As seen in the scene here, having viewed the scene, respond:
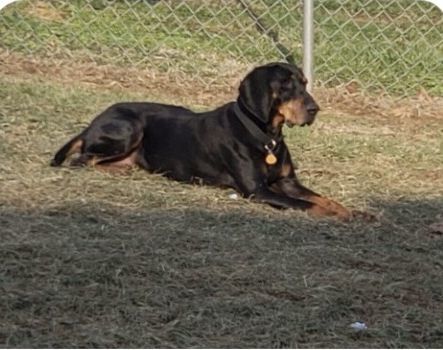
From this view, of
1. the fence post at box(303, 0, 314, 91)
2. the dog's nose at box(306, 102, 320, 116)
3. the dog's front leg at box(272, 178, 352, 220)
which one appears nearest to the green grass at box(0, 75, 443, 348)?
the dog's front leg at box(272, 178, 352, 220)

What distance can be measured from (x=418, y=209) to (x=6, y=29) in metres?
4.11

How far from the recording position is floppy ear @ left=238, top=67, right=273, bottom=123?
514cm

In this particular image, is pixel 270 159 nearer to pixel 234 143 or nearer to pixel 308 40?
pixel 234 143

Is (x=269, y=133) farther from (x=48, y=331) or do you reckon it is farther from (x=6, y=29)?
(x=6, y=29)

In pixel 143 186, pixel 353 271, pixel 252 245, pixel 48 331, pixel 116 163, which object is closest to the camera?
pixel 48 331

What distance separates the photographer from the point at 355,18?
812 cm

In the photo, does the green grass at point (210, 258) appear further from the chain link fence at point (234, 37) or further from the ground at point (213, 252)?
the chain link fence at point (234, 37)

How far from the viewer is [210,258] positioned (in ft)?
13.1

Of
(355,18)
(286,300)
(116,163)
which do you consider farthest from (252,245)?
(355,18)

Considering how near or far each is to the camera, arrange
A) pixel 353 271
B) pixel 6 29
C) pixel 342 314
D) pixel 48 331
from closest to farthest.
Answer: pixel 48 331 < pixel 342 314 < pixel 353 271 < pixel 6 29

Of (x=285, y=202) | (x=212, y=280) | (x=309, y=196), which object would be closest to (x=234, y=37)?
(x=309, y=196)

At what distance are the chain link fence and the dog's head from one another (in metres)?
2.40

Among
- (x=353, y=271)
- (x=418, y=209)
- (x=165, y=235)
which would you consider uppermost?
(x=165, y=235)

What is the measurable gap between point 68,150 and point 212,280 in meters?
1.92
